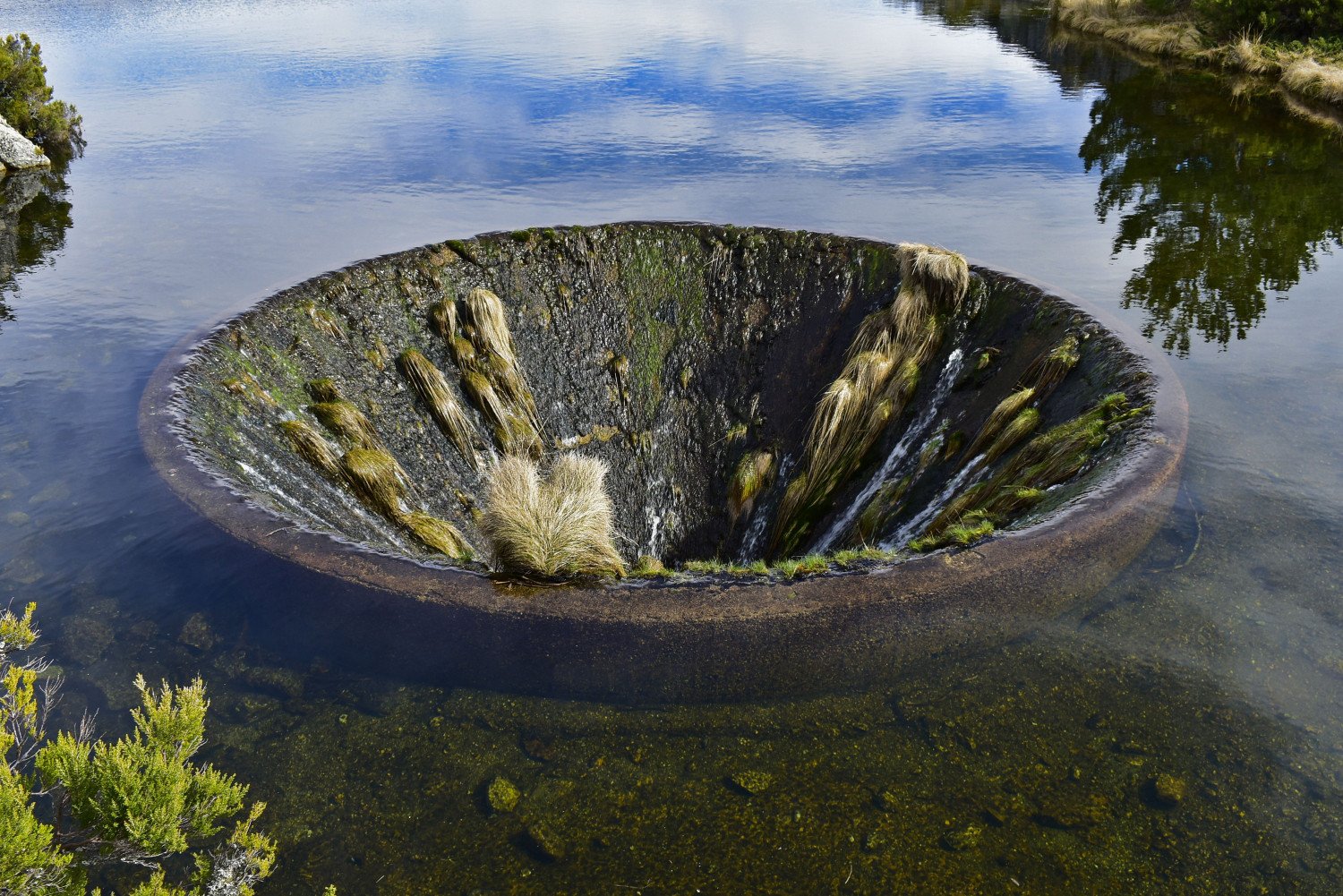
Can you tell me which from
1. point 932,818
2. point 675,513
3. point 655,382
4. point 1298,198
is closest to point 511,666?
point 932,818

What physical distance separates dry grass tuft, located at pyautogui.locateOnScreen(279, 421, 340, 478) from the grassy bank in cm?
3456

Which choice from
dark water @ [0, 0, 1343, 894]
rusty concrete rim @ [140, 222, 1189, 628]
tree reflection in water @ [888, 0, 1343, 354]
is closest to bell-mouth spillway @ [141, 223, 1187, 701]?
rusty concrete rim @ [140, 222, 1189, 628]

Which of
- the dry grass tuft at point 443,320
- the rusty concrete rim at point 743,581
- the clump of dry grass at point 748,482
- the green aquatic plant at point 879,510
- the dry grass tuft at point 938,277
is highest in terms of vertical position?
the dry grass tuft at point 938,277

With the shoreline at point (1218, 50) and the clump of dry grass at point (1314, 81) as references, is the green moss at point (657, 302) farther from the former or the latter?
the clump of dry grass at point (1314, 81)

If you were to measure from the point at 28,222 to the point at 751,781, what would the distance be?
26814mm

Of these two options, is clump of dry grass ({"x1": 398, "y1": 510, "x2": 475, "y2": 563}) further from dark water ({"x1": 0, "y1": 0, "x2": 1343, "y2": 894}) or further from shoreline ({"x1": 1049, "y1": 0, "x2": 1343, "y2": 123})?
shoreline ({"x1": 1049, "y1": 0, "x2": 1343, "y2": 123})

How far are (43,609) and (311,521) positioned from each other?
261 centimetres

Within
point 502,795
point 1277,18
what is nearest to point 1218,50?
point 1277,18

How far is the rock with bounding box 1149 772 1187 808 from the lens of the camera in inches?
244

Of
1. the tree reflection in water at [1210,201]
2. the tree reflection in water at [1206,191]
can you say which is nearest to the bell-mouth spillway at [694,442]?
the tree reflection in water at [1210,201]

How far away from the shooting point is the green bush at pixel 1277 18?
33.9 m

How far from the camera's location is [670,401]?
18.3 metres

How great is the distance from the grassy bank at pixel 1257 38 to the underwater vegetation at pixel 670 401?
24850 mm

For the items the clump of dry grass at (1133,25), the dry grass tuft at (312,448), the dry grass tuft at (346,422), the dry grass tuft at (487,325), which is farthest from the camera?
the clump of dry grass at (1133,25)
